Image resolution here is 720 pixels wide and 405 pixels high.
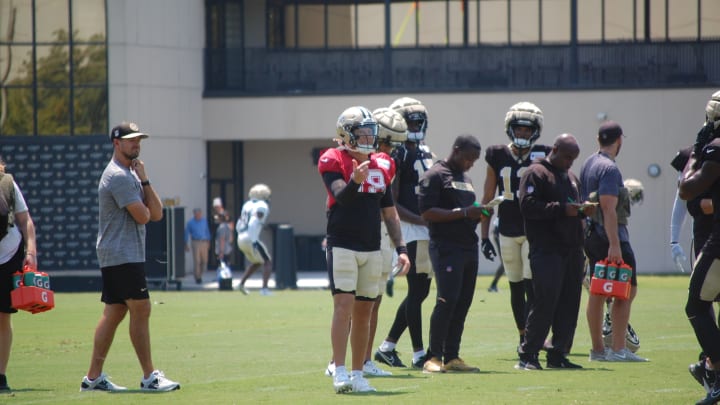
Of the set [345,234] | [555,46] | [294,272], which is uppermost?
[555,46]

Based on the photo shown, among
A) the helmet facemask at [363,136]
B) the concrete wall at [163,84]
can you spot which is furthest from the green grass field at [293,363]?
the concrete wall at [163,84]

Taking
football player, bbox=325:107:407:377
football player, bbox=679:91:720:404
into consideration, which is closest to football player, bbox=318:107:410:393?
football player, bbox=325:107:407:377

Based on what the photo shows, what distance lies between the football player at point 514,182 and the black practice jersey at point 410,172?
2.49 ft

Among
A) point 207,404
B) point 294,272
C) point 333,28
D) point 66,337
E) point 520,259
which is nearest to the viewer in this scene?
point 207,404

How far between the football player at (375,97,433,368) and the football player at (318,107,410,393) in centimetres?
180

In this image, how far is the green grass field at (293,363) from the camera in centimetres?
928

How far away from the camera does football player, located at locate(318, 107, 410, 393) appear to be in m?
9.35

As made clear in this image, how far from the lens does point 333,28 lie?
3628 cm

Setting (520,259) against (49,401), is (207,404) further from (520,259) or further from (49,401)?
(520,259)

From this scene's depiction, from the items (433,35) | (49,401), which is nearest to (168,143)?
(433,35)

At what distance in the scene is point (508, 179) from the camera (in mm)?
12109

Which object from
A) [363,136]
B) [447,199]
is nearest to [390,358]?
[447,199]

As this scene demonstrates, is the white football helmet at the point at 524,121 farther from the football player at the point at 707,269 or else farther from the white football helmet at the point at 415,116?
the football player at the point at 707,269

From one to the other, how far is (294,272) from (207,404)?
59.3ft
